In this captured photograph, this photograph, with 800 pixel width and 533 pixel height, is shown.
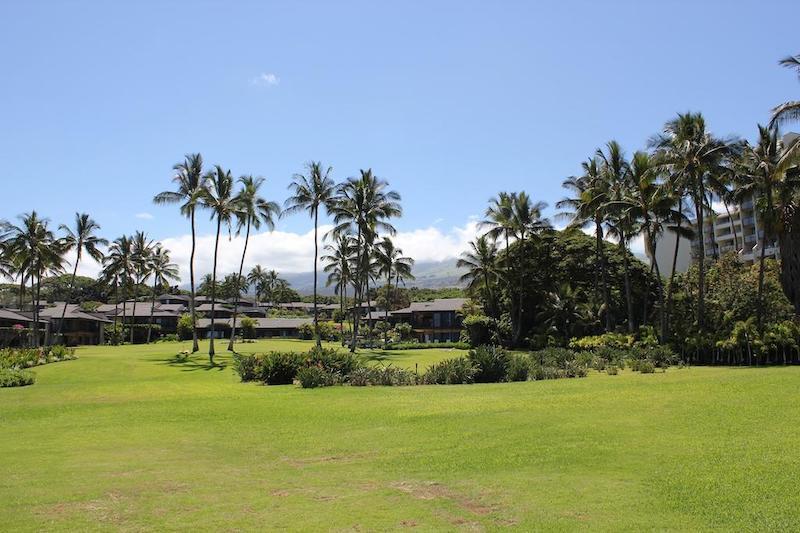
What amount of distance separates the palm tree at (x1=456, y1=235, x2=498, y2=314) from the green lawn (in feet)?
136

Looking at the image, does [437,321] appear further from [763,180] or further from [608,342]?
[763,180]

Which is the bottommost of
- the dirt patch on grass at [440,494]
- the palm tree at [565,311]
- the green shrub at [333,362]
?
the dirt patch on grass at [440,494]

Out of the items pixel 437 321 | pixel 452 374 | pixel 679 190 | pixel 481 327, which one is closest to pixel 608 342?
pixel 679 190

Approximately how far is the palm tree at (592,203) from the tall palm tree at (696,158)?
18.9ft

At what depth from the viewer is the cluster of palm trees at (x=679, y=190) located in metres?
35.6

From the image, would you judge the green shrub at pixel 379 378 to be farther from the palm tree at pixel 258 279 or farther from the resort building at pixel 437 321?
the palm tree at pixel 258 279

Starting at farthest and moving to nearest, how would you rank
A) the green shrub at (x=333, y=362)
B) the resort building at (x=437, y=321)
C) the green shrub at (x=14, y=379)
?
the resort building at (x=437, y=321) → the green shrub at (x=14, y=379) → the green shrub at (x=333, y=362)

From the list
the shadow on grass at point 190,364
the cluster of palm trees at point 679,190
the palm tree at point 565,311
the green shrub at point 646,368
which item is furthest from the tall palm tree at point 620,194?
the shadow on grass at point 190,364

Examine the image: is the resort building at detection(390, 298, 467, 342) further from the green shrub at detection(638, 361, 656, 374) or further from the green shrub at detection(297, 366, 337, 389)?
the green shrub at detection(297, 366, 337, 389)

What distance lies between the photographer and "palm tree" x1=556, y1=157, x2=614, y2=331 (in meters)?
47.9

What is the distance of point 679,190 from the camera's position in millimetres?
41469

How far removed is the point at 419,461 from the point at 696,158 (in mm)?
33510

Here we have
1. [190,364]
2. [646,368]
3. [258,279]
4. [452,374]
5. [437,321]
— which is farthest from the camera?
[258,279]

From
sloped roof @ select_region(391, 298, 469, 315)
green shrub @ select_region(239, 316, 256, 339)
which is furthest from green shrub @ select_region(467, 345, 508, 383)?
sloped roof @ select_region(391, 298, 469, 315)
